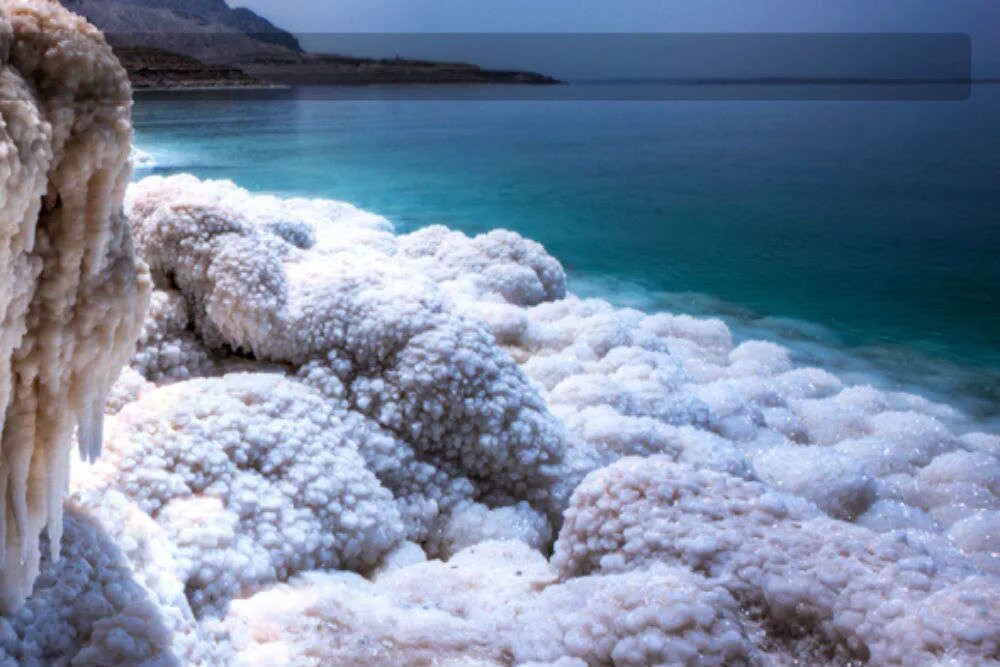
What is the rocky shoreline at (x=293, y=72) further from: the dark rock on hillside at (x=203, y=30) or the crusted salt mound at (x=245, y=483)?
the crusted salt mound at (x=245, y=483)

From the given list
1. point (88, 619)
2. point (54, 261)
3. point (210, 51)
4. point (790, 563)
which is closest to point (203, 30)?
point (210, 51)

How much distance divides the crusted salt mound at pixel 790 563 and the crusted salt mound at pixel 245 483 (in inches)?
10.5

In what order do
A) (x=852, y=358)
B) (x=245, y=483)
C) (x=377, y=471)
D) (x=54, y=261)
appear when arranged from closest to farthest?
1. (x=54, y=261)
2. (x=245, y=483)
3. (x=377, y=471)
4. (x=852, y=358)

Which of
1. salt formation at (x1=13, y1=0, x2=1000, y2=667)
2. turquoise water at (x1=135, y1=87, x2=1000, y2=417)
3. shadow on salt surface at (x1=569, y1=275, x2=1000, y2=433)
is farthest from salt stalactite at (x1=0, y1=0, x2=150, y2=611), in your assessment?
shadow on salt surface at (x1=569, y1=275, x2=1000, y2=433)

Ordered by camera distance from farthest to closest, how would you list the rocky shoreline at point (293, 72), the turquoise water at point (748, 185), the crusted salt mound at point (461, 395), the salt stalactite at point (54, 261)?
the crusted salt mound at point (461, 395) < the turquoise water at point (748, 185) < the rocky shoreline at point (293, 72) < the salt stalactite at point (54, 261)

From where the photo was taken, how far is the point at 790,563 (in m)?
0.72

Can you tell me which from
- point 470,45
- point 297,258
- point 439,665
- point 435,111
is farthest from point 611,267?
point 439,665

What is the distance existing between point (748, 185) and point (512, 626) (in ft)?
3.10

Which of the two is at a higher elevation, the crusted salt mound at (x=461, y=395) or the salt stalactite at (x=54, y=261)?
the salt stalactite at (x=54, y=261)

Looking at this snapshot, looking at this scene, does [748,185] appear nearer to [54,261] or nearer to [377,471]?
[377,471]

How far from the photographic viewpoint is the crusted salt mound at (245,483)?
79 cm

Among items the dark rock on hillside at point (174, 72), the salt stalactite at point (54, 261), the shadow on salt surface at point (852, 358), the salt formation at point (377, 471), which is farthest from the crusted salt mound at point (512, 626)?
the shadow on salt surface at point (852, 358)

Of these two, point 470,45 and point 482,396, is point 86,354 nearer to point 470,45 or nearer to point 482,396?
point 470,45

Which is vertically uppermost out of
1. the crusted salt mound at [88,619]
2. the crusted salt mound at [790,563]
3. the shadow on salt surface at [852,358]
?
the shadow on salt surface at [852,358]
